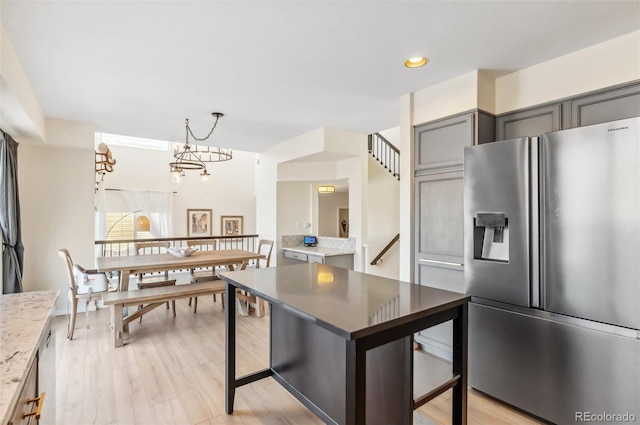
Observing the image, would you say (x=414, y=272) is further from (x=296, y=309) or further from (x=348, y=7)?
(x=348, y=7)

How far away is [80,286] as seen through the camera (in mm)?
3600

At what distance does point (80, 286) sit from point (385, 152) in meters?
5.04

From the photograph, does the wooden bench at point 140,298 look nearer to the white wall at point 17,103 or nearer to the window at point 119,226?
the white wall at point 17,103

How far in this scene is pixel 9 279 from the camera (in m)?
3.36

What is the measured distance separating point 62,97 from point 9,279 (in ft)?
6.62

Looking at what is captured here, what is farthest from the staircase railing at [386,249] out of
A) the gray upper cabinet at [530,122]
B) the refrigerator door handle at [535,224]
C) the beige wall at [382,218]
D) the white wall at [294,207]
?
the refrigerator door handle at [535,224]

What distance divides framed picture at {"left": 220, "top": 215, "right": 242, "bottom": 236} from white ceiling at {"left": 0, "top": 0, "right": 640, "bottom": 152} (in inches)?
205

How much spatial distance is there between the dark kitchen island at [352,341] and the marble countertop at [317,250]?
285 cm

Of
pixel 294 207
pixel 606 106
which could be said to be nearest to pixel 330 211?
pixel 294 207

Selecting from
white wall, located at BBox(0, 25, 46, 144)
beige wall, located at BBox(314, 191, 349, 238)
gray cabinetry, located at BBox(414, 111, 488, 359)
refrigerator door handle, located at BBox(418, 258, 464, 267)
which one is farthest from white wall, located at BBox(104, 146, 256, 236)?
refrigerator door handle, located at BBox(418, 258, 464, 267)

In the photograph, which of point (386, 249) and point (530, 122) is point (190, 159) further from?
point (530, 122)

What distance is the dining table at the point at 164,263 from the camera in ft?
11.5

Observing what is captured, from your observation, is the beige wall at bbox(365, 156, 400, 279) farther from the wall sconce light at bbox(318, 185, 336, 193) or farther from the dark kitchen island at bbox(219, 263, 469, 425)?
the dark kitchen island at bbox(219, 263, 469, 425)

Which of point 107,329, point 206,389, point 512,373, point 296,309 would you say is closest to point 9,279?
point 107,329
